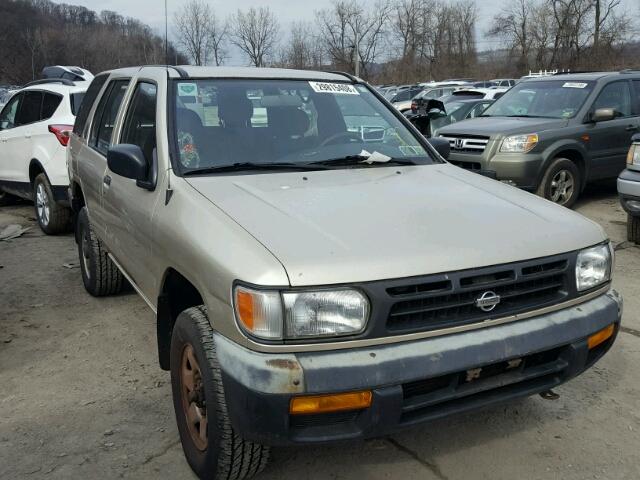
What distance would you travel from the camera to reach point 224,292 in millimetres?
2242

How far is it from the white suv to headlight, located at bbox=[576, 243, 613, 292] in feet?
18.6

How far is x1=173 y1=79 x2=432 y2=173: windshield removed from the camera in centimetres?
320

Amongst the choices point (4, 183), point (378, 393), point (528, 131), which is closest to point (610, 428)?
point (378, 393)

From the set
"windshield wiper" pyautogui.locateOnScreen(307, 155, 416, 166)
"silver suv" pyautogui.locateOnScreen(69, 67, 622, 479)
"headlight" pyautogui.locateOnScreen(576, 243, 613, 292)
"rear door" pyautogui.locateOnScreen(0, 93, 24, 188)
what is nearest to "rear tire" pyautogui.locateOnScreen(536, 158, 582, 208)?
"silver suv" pyautogui.locateOnScreen(69, 67, 622, 479)

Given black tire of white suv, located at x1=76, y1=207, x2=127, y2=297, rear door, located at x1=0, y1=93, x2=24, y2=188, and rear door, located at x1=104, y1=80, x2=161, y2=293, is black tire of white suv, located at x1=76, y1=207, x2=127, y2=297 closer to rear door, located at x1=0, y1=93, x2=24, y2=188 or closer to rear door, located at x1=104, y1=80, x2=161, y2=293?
rear door, located at x1=104, y1=80, x2=161, y2=293

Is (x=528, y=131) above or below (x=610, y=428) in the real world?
above

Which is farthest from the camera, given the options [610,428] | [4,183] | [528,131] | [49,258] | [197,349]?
[4,183]

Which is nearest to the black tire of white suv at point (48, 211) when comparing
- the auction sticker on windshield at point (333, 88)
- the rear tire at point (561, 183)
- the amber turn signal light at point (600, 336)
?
the auction sticker on windshield at point (333, 88)

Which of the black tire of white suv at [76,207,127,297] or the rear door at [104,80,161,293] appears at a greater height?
the rear door at [104,80,161,293]

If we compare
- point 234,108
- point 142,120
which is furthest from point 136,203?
point 234,108

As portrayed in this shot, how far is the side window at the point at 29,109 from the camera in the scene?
24.3 feet

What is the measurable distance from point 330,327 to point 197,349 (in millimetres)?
587

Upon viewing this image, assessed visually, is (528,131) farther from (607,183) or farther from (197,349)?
(197,349)

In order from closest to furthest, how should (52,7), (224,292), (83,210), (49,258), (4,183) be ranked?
(224,292) → (83,210) → (49,258) → (4,183) → (52,7)
